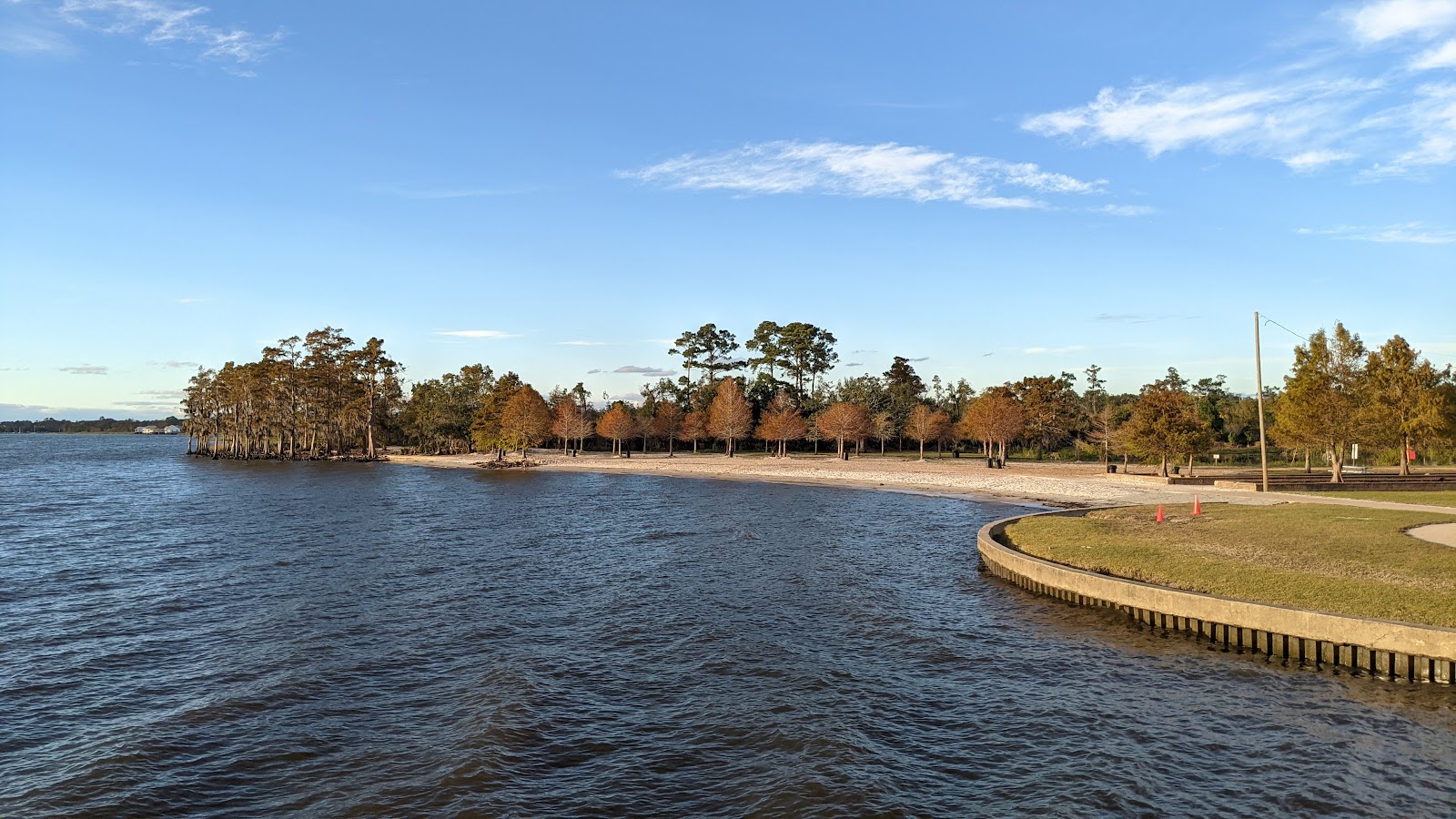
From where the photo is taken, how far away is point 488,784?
12.2 m

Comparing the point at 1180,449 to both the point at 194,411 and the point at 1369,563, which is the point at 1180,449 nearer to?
the point at 1369,563

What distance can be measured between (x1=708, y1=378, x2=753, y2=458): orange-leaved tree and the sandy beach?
12.3 ft

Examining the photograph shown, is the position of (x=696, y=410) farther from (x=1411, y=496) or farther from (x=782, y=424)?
(x=1411, y=496)

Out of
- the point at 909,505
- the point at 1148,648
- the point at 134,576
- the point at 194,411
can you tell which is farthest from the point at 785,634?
the point at 194,411

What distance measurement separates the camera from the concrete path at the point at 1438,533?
921 inches

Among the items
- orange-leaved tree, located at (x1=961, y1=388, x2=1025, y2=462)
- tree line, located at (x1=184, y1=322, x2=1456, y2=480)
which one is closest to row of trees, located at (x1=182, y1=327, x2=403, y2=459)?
Answer: tree line, located at (x1=184, y1=322, x2=1456, y2=480)

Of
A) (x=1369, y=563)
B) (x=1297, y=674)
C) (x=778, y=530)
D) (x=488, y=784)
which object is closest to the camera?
(x=488, y=784)

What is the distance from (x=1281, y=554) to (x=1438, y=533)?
7022 mm

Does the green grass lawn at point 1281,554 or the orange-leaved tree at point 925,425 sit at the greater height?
the orange-leaved tree at point 925,425

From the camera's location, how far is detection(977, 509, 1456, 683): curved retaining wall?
51.3 ft

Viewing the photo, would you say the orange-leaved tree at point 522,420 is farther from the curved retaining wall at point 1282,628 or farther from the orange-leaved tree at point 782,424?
the curved retaining wall at point 1282,628

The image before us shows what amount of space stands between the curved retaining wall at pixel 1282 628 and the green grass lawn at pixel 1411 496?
77.2ft

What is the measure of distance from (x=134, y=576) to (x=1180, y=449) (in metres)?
58.7

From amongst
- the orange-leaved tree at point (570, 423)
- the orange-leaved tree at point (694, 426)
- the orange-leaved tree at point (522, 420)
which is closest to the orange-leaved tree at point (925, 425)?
the orange-leaved tree at point (694, 426)
